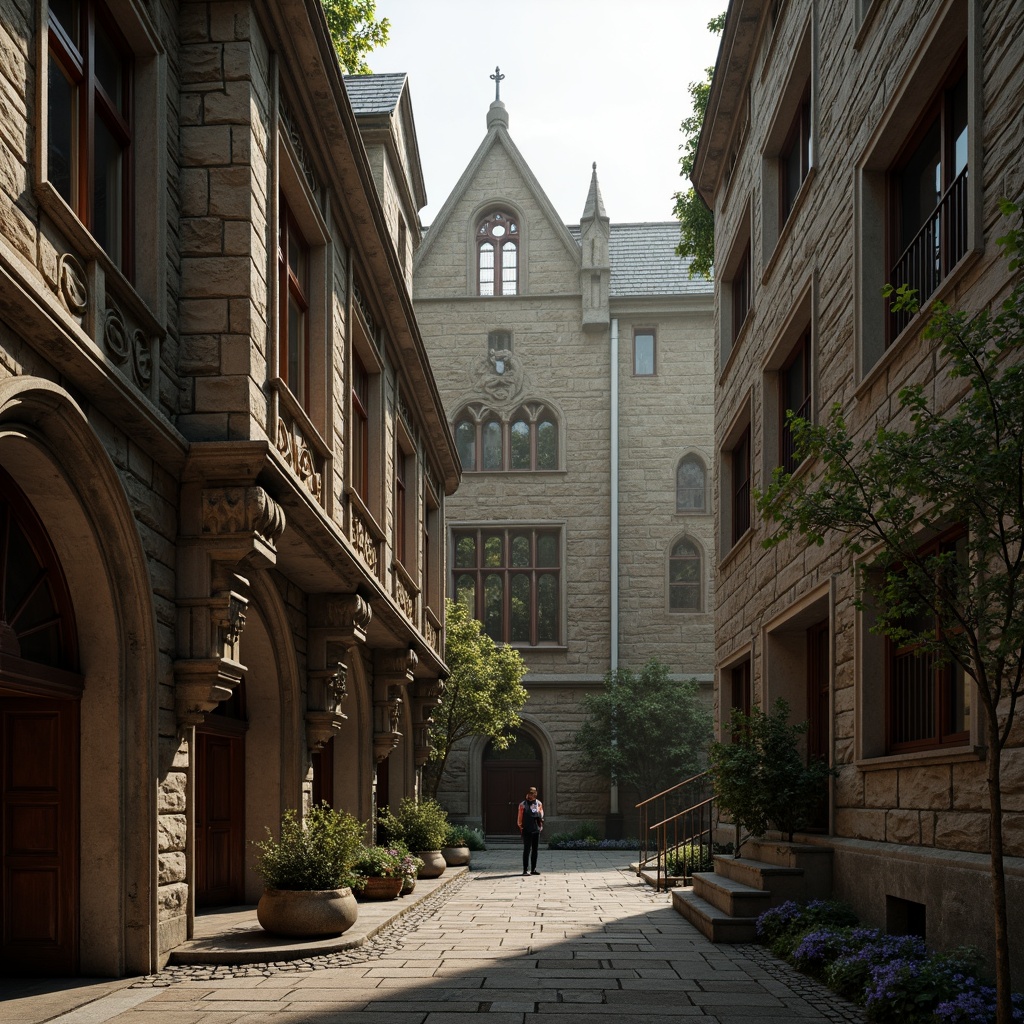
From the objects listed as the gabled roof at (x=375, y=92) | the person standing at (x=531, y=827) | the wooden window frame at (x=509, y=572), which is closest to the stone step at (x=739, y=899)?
the person standing at (x=531, y=827)

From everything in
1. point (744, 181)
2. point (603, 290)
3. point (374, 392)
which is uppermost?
point (603, 290)

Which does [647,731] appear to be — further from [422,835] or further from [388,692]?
[422,835]

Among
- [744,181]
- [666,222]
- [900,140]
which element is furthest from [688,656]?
[900,140]

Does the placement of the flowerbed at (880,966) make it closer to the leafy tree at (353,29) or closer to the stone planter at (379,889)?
the stone planter at (379,889)

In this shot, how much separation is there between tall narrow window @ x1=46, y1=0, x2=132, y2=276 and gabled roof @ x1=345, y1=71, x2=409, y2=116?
982 centimetres

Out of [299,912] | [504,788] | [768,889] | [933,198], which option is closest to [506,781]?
[504,788]

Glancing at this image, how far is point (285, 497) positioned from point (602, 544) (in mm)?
23806

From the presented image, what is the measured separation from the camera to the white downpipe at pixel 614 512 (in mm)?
33375

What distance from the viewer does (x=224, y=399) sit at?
991 cm

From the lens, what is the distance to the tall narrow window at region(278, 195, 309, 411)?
12.5m

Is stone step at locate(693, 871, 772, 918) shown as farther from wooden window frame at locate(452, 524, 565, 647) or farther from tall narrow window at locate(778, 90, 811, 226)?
wooden window frame at locate(452, 524, 565, 647)

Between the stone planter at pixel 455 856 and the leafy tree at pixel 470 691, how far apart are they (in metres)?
3.68

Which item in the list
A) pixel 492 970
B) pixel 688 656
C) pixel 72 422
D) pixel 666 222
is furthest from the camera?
pixel 666 222

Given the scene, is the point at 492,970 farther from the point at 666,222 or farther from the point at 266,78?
the point at 666,222
